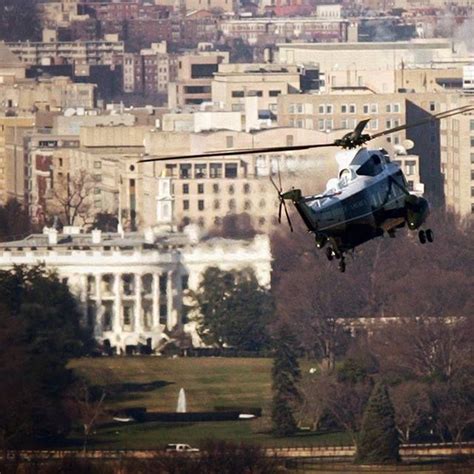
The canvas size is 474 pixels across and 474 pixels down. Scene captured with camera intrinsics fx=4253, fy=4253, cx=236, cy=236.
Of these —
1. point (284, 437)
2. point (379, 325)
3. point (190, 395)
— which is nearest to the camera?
point (284, 437)

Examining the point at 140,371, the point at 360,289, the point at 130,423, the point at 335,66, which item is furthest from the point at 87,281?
the point at 335,66

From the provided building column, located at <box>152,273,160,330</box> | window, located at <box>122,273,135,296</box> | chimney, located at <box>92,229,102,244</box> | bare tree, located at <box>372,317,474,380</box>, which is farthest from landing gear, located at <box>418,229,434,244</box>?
chimney, located at <box>92,229,102,244</box>

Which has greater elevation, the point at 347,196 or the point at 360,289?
the point at 347,196

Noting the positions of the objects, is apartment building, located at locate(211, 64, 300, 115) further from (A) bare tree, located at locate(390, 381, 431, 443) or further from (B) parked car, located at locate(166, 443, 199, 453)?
(B) parked car, located at locate(166, 443, 199, 453)

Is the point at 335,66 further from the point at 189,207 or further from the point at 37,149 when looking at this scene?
the point at 189,207

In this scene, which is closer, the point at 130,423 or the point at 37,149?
the point at 130,423

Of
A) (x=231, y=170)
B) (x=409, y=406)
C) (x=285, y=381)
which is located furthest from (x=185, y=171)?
(x=409, y=406)
